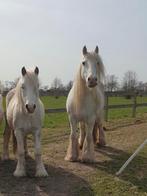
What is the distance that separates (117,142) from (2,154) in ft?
11.0

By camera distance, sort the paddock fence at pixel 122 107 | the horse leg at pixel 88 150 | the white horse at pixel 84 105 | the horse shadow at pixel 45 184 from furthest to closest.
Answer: the paddock fence at pixel 122 107 < the horse leg at pixel 88 150 < the white horse at pixel 84 105 < the horse shadow at pixel 45 184

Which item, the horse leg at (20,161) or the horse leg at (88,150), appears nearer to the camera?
the horse leg at (20,161)

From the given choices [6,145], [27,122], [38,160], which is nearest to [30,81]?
[27,122]

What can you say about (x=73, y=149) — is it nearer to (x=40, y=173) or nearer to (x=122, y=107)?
(x=40, y=173)

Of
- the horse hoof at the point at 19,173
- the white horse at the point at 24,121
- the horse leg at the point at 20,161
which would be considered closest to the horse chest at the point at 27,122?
the white horse at the point at 24,121

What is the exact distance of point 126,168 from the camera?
6770 mm

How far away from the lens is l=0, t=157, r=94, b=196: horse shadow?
540 cm

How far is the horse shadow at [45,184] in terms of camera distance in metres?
5.40

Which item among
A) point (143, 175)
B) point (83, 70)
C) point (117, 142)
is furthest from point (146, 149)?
point (83, 70)

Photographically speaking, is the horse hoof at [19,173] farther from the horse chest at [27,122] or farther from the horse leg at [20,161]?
the horse chest at [27,122]

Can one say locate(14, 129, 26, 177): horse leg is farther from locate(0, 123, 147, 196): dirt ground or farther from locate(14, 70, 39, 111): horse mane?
locate(14, 70, 39, 111): horse mane

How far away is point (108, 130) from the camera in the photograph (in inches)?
472

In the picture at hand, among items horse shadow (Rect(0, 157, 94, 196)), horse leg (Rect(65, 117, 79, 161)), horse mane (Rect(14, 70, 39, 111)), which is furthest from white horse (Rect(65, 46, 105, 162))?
horse mane (Rect(14, 70, 39, 111))

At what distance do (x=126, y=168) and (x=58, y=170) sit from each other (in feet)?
4.13
